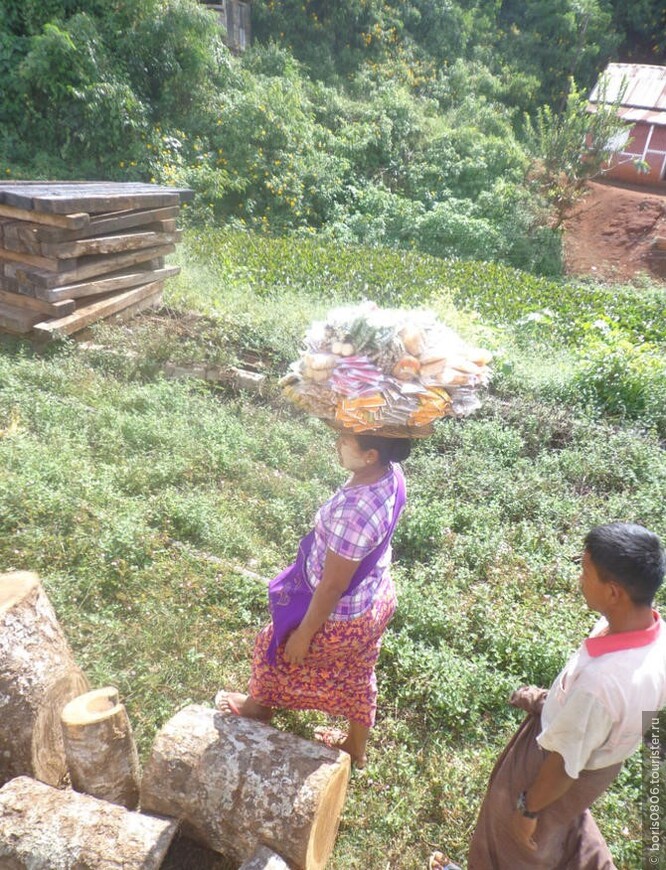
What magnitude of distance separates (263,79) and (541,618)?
52.5 ft

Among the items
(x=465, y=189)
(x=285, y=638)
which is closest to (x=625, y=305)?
(x=465, y=189)

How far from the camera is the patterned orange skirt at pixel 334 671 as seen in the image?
95.1 inches

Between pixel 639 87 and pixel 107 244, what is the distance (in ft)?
67.2

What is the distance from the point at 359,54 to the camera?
65.3ft

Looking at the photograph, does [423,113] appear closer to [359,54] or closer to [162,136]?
[359,54]

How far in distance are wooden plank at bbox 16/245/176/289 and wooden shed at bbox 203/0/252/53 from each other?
13.0 meters

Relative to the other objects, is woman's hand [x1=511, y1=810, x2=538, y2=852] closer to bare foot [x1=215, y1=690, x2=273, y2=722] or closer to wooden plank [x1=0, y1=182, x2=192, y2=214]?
bare foot [x1=215, y1=690, x2=273, y2=722]

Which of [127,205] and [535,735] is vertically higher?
[127,205]

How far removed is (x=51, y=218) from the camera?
18.6 ft

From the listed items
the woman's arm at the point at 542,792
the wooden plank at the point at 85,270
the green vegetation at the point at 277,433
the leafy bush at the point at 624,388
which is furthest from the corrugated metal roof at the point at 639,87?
the woman's arm at the point at 542,792

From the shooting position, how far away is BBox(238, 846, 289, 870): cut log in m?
2.04

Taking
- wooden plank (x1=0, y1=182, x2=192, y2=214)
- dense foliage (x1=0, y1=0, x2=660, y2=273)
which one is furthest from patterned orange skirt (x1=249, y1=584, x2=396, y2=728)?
dense foliage (x1=0, y1=0, x2=660, y2=273)

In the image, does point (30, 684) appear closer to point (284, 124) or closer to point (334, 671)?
point (334, 671)

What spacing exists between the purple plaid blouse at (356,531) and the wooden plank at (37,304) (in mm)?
4633
